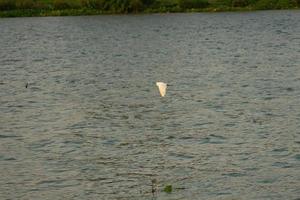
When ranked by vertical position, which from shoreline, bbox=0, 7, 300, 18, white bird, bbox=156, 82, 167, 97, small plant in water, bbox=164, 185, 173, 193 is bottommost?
shoreline, bbox=0, 7, 300, 18

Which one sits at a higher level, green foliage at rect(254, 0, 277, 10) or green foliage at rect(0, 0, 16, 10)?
green foliage at rect(0, 0, 16, 10)

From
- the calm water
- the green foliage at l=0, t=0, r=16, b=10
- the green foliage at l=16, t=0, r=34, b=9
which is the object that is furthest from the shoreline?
the calm water

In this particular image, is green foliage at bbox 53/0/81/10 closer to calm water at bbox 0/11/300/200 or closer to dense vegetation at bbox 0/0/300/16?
dense vegetation at bbox 0/0/300/16

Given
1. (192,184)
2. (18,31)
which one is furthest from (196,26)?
(192,184)

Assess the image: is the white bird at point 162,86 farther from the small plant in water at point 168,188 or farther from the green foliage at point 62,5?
the green foliage at point 62,5

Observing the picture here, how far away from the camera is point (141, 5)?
130125 mm

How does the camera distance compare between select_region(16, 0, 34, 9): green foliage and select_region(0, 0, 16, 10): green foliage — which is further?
select_region(0, 0, 16, 10): green foliage

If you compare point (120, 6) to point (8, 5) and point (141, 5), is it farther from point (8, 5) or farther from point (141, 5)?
point (8, 5)

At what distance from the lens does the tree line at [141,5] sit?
13012cm

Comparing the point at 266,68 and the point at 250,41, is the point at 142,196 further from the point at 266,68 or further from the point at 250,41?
the point at 250,41

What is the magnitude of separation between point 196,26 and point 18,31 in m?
25.4

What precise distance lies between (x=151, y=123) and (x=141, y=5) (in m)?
99.6

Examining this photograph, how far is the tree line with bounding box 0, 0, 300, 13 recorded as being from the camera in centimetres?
13012

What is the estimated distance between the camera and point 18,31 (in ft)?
337
